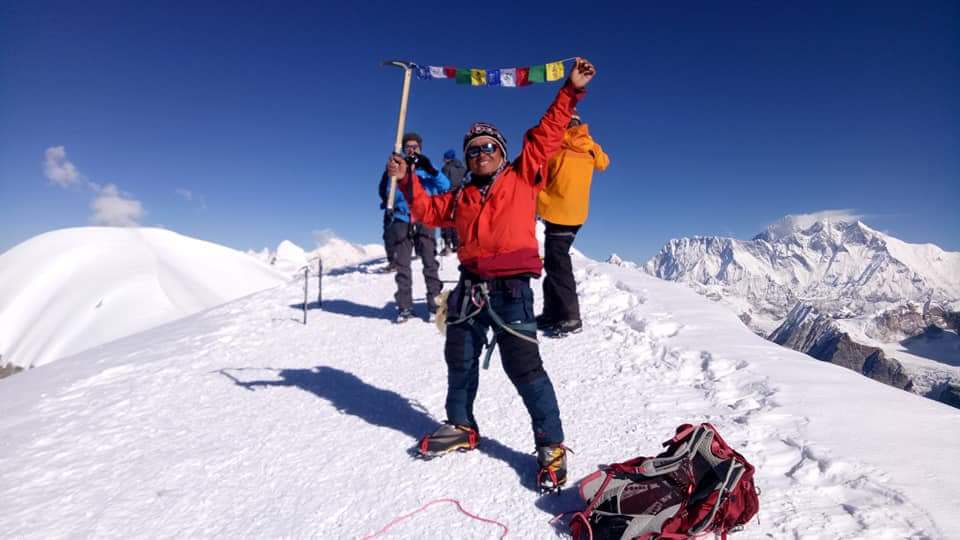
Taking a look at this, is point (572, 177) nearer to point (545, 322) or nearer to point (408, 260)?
point (545, 322)

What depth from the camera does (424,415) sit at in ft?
14.8

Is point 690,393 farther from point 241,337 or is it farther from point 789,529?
point 241,337

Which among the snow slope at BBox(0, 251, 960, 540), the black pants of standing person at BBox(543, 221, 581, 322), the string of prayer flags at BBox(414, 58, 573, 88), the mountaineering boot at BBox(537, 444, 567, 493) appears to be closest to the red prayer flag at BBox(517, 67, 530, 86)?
the string of prayer flags at BBox(414, 58, 573, 88)

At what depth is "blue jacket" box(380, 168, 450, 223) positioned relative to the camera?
534 cm

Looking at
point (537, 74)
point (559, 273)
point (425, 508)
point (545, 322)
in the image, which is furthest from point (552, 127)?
point (545, 322)

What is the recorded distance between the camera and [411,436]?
4.00 meters

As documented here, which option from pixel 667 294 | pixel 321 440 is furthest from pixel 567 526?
pixel 667 294

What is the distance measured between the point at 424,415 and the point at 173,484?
85.8 inches

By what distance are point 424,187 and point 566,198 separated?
6.18ft

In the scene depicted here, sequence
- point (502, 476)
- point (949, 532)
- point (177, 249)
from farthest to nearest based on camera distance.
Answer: point (177, 249) < point (502, 476) < point (949, 532)

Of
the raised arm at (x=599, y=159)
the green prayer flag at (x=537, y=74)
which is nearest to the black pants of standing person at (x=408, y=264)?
the raised arm at (x=599, y=159)

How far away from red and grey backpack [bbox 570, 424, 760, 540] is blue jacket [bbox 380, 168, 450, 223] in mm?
3031

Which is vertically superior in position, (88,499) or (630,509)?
(630,509)

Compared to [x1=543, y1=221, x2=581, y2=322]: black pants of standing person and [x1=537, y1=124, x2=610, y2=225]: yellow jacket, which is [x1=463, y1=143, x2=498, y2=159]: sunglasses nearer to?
[x1=537, y1=124, x2=610, y2=225]: yellow jacket
